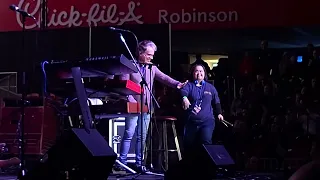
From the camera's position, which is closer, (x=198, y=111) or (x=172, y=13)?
(x=198, y=111)

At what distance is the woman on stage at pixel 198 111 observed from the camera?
6504 mm

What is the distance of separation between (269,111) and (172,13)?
84.4 inches

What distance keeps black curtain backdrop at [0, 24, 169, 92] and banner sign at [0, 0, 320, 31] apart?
0.82 ft

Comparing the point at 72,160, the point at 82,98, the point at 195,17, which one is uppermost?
the point at 195,17

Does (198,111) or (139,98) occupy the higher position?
(139,98)

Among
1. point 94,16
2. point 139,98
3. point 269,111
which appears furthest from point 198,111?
point 94,16

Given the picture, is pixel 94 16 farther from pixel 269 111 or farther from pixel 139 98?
pixel 269 111

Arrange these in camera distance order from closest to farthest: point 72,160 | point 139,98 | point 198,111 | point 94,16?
point 72,160 → point 139,98 → point 198,111 → point 94,16

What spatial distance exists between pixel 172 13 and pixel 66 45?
5.63 feet

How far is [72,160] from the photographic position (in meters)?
3.57

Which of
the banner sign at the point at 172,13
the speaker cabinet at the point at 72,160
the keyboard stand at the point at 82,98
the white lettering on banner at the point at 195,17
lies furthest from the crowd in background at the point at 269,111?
the speaker cabinet at the point at 72,160

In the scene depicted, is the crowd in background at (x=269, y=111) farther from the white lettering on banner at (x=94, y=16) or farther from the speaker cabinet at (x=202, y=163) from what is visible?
the speaker cabinet at (x=202, y=163)

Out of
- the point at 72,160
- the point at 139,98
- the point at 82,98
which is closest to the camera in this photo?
the point at 72,160

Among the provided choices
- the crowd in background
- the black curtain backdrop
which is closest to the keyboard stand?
the black curtain backdrop
